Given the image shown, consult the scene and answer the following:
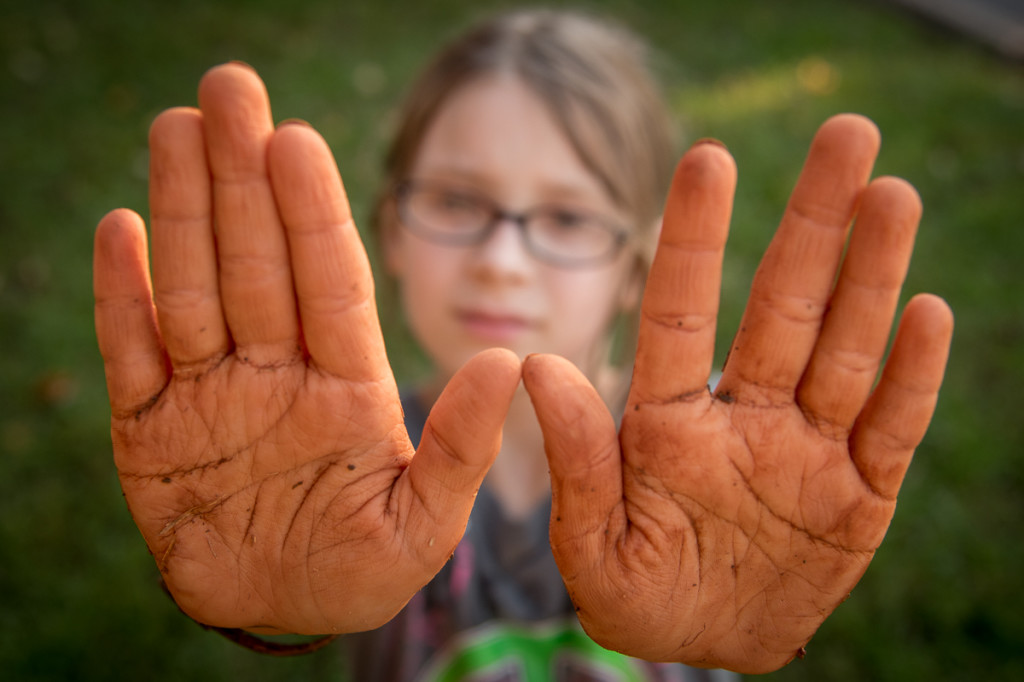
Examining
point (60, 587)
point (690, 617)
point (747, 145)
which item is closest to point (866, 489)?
point (690, 617)

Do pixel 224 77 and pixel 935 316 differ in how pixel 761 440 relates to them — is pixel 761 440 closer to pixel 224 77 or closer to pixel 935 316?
pixel 935 316

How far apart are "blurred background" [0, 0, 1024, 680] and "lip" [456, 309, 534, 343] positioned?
4.73 ft

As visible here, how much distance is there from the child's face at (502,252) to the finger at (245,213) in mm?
884

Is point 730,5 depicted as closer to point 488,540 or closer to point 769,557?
point 488,540

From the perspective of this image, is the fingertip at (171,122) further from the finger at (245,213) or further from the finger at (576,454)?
the finger at (576,454)

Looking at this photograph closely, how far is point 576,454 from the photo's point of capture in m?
1.01

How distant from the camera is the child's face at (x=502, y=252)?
192 centimetres

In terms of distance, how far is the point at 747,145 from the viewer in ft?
14.9

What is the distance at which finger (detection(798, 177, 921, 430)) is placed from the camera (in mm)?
1014

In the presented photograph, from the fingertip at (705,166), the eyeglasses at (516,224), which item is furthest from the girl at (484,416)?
the eyeglasses at (516,224)

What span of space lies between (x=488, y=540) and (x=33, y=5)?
5.64 metres

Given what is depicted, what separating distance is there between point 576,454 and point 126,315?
736mm

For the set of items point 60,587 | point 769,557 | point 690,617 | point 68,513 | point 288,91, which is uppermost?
point 288,91

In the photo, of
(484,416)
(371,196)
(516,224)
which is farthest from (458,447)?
(371,196)
